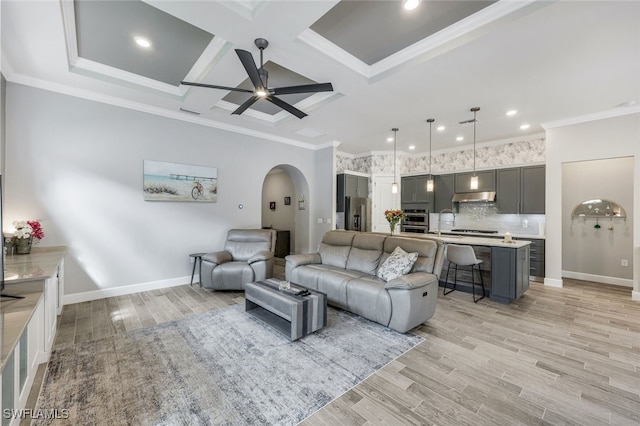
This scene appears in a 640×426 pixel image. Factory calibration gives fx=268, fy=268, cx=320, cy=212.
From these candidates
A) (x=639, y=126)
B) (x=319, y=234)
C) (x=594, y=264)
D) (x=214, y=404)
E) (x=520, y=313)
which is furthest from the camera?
(x=319, y=234)

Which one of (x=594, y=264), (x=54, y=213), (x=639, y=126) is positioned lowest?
(x=594, y=264)

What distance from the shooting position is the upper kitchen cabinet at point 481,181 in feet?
19.5

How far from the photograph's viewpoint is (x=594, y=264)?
17.2 ft

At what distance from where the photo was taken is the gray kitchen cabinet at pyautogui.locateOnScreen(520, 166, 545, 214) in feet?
17.4

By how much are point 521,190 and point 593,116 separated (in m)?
1.64

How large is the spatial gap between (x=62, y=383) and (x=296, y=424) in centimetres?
184

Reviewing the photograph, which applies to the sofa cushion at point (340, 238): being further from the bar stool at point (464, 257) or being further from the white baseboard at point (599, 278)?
the white baseboard at point (599, 278)

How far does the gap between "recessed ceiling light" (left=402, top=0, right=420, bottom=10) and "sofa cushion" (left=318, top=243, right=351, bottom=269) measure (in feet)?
9.90

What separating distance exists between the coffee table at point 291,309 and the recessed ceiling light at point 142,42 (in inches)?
116

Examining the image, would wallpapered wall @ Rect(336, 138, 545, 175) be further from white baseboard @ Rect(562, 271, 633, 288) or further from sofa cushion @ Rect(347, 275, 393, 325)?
sofa cushion @ Rect(347, 275, 393, 325)

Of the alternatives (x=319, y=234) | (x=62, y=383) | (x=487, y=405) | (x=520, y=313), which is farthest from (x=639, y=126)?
(x=62, y=383)

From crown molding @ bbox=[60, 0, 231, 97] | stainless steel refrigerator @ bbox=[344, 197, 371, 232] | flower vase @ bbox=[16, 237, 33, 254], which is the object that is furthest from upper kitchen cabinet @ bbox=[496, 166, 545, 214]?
flower vase @ bbox=[16, 237, 33, 254]

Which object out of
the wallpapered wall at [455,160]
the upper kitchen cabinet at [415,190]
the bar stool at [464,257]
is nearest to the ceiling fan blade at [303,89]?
the bar stool at [464,257]

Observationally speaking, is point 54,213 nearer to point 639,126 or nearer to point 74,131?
point 74,131
